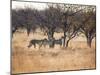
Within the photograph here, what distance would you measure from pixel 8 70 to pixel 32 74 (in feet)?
0.92

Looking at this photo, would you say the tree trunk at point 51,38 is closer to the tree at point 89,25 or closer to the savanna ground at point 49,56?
the savanna ground at point 49,56

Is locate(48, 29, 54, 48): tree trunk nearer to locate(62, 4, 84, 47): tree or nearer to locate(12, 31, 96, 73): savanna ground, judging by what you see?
locate(12, 31, 96, 73): savanna ground

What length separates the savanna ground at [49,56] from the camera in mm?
2223

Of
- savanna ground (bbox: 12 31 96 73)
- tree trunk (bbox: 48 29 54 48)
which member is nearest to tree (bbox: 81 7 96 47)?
savanna ground (bbox: 12 31 96 73)

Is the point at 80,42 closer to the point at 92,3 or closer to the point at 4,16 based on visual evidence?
the point at 92,3

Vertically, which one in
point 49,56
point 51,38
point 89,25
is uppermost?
point 89,25

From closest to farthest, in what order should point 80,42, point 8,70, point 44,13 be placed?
point 8,70 → point 44,13 → point 80,42

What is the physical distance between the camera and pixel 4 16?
2182 mm

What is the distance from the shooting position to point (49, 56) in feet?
7.71

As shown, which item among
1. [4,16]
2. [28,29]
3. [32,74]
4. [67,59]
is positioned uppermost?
[4,16]

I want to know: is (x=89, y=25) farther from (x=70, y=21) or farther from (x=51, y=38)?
(x=51, y=38)

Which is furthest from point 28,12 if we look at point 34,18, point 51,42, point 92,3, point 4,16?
point 92,3

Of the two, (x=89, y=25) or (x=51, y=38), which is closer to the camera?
(x=51, y=38)

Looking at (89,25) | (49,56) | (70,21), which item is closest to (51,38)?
(49,56)
